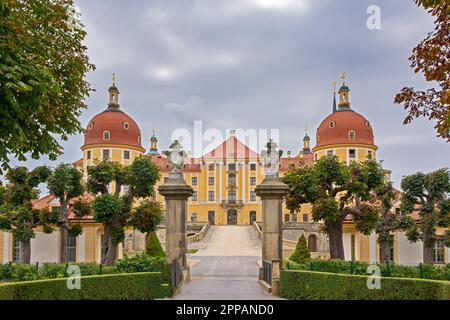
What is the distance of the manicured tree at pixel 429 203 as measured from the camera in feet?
98.5

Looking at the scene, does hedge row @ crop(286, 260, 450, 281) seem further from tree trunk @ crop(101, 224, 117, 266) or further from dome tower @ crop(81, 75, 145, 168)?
dome tower @ crop(81, 75, 145, 168)

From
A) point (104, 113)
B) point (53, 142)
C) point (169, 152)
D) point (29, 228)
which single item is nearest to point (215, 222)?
point (104, 113)

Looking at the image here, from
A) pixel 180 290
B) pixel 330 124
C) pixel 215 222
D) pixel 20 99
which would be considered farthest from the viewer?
pixel 215 222

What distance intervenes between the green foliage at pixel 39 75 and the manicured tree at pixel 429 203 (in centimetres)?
2104

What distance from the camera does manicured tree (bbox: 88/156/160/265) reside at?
2545cm

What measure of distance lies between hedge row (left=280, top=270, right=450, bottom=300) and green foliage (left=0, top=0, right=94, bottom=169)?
7.71 metres

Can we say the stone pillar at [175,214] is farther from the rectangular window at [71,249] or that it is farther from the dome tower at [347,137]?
the dome tower at [347,137]

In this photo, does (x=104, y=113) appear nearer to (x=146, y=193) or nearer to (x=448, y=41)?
(x=146, y=193)

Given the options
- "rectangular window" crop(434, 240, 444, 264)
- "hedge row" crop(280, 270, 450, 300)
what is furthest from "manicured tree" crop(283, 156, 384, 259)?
"rectangular window" crop(434, 240, 444, 264)

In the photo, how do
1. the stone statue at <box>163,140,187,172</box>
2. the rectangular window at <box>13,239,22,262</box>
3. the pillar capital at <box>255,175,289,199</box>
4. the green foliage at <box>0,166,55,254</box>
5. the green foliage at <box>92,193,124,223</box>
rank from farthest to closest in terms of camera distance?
the rectangular window at <box>13,239,22,262</box> < the green foliage at <box>0,166,55,254</box> < the green foliage at <box>92,193,124,223</box> < the stone statue at <box>163,140,187,172</box> < the pillar capital at <box>255,175,289,199</box>

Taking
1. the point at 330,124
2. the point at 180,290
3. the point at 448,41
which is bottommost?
the point at 180,290

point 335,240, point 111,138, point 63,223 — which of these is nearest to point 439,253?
point 335,240

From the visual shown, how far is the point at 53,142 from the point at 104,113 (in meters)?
53.7
